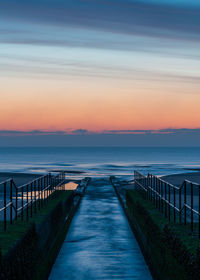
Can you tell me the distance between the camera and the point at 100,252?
963 centimetres

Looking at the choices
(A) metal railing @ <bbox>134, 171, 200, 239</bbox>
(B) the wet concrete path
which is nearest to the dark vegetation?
(A) metal railing @ <bbox>134, 171, 200, 239</bbox>

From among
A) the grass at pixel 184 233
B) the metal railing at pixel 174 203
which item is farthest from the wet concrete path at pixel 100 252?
the metal railing at pixel 174 203

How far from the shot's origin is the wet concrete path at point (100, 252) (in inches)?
322

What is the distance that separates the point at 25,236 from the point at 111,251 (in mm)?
2959

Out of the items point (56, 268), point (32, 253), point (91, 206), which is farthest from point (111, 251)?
point (91, 206)

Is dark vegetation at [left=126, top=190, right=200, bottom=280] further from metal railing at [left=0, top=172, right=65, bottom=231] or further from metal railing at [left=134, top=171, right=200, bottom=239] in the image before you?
metal railing at [left=0, top=172, right=65, bottom=231]

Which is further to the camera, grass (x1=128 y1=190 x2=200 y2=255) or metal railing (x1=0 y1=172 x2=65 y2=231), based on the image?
metal railing (x1=0 y1=172 x2=65 y2=231)

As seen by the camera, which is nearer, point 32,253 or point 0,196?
point 32,253

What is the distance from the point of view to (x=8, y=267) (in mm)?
5867

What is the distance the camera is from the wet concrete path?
819cm

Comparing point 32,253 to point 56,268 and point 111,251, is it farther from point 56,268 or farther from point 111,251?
point 111,251

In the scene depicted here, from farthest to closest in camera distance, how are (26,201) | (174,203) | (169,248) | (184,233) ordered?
1. (26,201)
2. (174,203)
3. (184,233)
4. (169,248)

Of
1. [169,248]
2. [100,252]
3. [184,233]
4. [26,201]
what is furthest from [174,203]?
[26,201]

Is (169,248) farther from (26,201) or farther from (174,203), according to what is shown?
(26,201)
